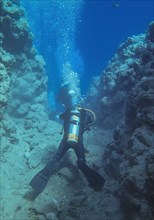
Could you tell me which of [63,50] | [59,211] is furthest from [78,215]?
[63,50]

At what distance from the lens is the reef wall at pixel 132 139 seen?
14.4 ft

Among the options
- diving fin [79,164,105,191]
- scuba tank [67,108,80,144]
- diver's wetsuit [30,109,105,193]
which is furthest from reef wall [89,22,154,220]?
scuba tank [67,108,80,144]

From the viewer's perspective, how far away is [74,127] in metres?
7.19

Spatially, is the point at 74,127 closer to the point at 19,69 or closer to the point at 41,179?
the point at 41,179

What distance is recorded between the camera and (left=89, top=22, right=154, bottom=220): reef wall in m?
4.39

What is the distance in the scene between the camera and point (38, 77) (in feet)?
41.6

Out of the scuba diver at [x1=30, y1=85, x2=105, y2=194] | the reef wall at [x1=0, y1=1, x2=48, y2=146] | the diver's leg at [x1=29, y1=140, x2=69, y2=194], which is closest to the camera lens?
the diver's leg at [x1=29, y1=140, x2=69, y2=194]

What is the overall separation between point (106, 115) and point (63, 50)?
12.6 m

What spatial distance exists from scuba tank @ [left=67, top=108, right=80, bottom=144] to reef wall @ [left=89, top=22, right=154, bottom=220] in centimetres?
112

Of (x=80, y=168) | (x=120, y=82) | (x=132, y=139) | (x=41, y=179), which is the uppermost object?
(x=120, y=82)

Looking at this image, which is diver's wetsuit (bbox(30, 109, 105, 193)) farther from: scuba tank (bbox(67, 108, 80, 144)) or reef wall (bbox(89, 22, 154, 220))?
reef wall (bbox(89, 22, 154, 220))

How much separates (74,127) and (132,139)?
2192mm

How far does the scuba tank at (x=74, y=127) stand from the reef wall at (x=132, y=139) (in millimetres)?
1122

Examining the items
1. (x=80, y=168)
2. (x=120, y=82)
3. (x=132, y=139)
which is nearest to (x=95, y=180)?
(x=80, y=168)
